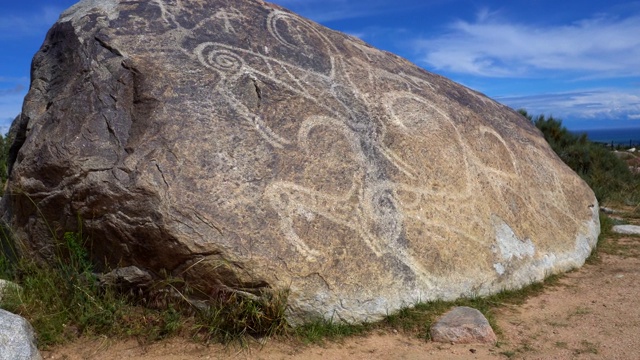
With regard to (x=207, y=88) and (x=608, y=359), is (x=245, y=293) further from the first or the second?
(x=608, y=359)

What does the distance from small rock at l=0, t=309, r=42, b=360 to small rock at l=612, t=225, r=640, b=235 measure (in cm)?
625

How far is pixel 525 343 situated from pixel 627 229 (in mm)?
3963

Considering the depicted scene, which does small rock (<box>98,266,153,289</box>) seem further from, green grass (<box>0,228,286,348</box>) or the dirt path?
the dirt path

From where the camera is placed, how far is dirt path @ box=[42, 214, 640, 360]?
11.2 ft

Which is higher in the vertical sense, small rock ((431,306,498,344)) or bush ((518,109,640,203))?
bush ((518,109,640,203))

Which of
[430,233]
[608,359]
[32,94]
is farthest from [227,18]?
[608,359]

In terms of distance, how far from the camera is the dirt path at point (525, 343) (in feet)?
11.2

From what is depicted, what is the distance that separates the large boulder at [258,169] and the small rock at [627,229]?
195 centimetres

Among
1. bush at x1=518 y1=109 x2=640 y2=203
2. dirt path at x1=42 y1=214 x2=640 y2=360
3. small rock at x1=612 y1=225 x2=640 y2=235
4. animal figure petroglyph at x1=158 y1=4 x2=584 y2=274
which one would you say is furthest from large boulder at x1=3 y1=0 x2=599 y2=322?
bush at x1=518 y1=109 x2=640 y2=203

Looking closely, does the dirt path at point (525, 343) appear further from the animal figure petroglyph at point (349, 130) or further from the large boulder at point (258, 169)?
the animal figure petroglyph at point (349, 130)

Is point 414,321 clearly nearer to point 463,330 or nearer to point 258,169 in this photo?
point 463,330

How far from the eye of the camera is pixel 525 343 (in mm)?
3840

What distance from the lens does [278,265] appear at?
3.64 meters

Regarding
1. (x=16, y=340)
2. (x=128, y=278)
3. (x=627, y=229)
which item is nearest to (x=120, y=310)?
(x=128, y=278)
